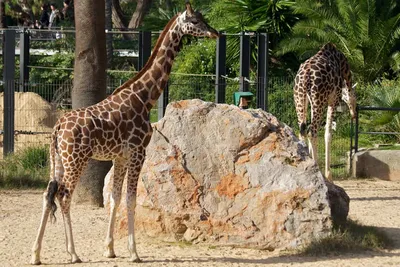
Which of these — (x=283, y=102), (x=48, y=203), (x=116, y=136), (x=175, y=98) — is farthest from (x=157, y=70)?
(x=175, y=98)

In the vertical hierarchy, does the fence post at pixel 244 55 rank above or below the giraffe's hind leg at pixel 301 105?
above

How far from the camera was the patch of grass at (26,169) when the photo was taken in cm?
1423

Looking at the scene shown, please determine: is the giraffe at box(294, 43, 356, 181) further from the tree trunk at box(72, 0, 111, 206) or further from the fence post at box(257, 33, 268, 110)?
the tree trunk at box(72, 0, 111, 206)

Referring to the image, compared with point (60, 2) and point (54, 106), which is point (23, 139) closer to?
point (54, 106)

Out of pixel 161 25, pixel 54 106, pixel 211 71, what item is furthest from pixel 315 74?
pixel 161 25

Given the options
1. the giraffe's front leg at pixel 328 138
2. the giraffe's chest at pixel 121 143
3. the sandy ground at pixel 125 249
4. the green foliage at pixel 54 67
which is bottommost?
the sandy ground at pixel 125 249

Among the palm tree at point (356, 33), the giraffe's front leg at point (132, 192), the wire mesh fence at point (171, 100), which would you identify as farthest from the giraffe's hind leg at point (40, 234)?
the palm tree at point (356, 33)

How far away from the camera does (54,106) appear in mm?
18047

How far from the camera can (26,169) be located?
49.2 ft

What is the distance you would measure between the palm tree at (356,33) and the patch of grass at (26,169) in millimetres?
9217

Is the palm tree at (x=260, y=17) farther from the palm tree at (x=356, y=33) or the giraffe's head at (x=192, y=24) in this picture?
the giraffe's head at (x=192, y=24)

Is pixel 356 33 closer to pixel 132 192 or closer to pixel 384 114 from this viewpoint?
pixel 384 114

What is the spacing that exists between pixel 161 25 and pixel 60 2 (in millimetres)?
23642

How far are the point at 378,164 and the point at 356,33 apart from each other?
24.1ft
